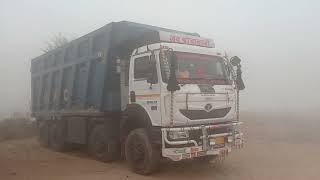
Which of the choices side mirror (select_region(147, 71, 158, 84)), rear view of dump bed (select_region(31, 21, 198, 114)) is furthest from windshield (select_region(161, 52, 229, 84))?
rear view of dump bed (select_region(31, 21, 198, 114))

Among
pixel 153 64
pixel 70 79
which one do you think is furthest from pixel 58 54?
pixel 153 64

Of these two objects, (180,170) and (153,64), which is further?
(180,170)

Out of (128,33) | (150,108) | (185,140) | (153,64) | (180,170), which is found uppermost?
(128,33)

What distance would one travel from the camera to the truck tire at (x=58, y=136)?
14.4 m

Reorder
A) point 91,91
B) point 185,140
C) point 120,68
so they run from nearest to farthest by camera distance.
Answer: point 185,140
point 120,68
point 91,91

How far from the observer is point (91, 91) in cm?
1234

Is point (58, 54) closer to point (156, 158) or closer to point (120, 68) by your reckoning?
point (120, 68)

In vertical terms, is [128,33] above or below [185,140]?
above

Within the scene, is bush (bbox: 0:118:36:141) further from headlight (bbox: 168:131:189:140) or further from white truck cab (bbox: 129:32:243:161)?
headlight (bbox: 168:131:189:140)

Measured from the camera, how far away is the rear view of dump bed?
11.3 metres

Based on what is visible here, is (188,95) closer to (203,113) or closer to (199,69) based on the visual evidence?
(203,113)

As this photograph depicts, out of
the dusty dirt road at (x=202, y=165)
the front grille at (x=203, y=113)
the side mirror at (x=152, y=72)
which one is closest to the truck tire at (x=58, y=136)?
the dusty dirt road at (x=202, y=165)

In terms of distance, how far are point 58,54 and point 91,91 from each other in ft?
10.8

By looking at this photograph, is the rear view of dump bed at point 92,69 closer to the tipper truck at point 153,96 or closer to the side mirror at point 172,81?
the tipper truck at point 153,96
